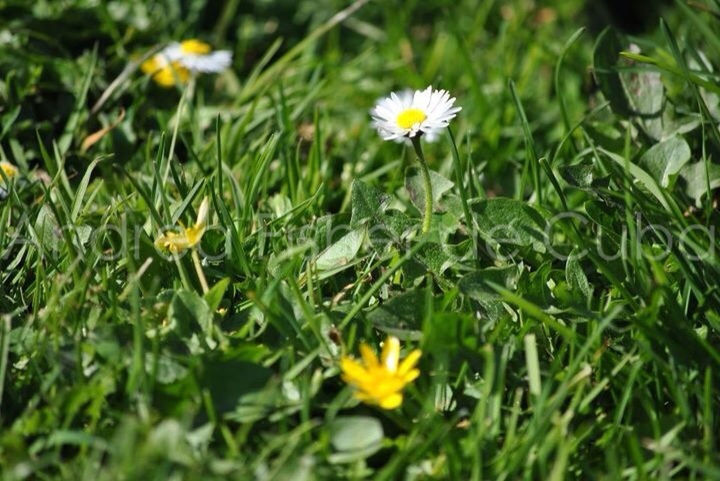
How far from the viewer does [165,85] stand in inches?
92.9

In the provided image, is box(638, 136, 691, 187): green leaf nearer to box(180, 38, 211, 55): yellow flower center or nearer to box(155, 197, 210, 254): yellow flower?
box(155, 197, 210, 254): yellow flower

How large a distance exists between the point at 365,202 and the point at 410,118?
161 mm

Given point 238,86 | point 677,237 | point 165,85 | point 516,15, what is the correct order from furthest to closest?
1. point 516,15
2. point 238,86
3. point 165,85
4. point 677,237

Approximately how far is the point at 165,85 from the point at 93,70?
0.21 metres

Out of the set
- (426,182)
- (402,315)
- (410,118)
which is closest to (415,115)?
(410,118)

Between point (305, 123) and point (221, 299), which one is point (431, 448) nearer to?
point (221, 299)

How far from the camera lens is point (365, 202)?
64.4 inches

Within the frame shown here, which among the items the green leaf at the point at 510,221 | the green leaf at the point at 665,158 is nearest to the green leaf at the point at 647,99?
the green leaf at the point at 665,158

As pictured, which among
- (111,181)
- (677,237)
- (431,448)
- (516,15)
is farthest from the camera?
(516,15)

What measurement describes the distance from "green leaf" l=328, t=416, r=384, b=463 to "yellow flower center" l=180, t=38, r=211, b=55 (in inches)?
56.7

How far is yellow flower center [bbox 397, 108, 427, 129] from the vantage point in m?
1.60

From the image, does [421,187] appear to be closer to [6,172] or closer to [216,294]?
[216,294]

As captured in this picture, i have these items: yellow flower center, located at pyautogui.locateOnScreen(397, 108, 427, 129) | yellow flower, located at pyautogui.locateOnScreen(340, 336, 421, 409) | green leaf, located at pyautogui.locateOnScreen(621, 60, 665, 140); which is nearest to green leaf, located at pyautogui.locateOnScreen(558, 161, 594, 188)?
yellow flower center, located at pyautogui.locateOnScreen(397, 108, 427, 129)

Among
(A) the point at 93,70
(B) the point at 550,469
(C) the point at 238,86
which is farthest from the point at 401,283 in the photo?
(C) the point at 238,86
